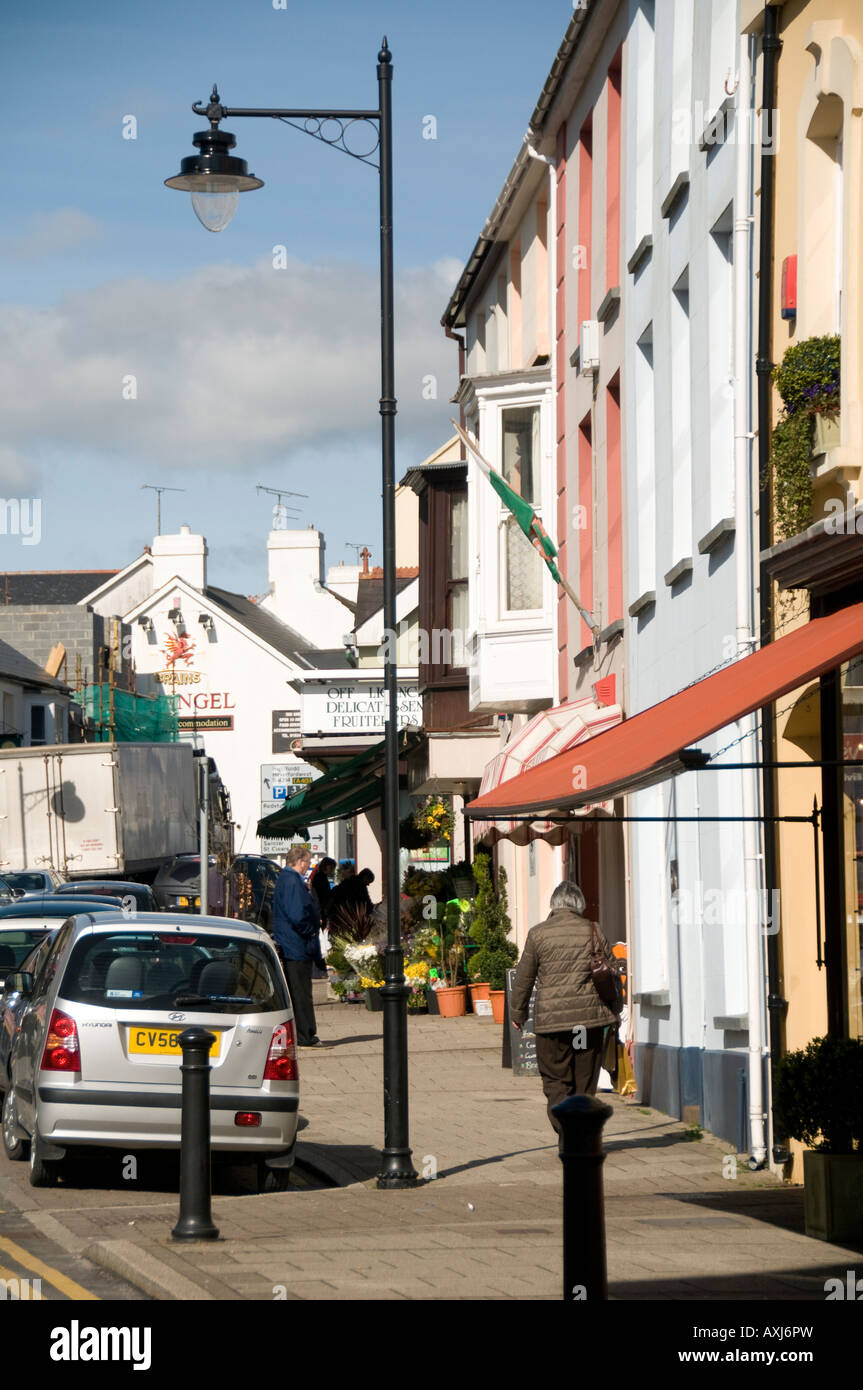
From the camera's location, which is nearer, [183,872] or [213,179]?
[213,179]

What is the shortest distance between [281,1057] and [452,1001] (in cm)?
1319

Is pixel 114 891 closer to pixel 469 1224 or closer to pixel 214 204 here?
pixel 214 204

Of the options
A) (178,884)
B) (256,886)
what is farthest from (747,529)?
(178,884)

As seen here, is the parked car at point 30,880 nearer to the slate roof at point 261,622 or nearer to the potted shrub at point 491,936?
the potted shrub at point 491,936

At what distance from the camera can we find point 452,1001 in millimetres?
24938

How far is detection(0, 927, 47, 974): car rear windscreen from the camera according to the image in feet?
59.4

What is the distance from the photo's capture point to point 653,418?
1725 cm

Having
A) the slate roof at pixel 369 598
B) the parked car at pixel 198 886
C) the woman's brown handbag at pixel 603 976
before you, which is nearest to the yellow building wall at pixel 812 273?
the woman's brown handbag at pixel 603 976

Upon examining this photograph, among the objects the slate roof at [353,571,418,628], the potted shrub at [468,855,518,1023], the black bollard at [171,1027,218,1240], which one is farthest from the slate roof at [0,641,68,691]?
the black bollard at [171,1027,218,1240]

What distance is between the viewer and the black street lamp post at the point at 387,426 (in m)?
12.0

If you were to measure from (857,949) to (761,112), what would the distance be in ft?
18.3

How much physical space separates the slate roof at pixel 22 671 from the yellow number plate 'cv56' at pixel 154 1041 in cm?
5405

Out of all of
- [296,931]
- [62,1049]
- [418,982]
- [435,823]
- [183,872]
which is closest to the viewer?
[62,1049]
